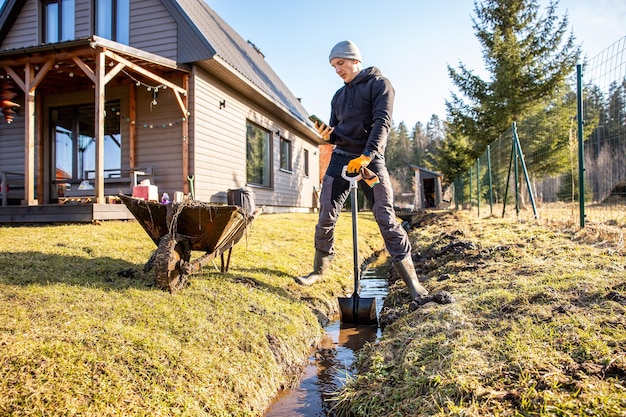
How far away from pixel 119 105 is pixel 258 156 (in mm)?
4030

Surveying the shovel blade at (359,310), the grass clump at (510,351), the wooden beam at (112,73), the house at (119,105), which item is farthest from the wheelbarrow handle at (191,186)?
the grass clump at (510,351)

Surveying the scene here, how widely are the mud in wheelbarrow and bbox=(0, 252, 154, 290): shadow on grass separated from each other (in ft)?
0.67

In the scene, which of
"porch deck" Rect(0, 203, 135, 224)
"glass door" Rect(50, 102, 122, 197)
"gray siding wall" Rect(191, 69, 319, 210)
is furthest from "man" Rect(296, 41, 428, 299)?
"glass door" Rect(50, 102, 122, 197)

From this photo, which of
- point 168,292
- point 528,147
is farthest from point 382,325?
point 528,147

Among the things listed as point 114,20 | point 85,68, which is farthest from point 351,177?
point 114,20

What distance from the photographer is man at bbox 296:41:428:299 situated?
3.38 m

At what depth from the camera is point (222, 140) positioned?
9.27 m

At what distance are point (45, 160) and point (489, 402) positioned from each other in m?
10.6

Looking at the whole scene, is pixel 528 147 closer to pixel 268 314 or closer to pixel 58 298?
pixel 268 314

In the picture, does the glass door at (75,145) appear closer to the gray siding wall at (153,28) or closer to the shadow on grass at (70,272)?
the gray siding wall at (153,28)

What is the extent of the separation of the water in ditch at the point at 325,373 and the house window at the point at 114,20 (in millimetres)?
8549

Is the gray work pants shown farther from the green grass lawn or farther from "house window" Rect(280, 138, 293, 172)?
"house window" Rect(280, 138, 293, 172)

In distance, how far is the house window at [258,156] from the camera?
35.7 ft

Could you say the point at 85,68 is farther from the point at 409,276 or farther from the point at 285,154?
the point at 285,154
